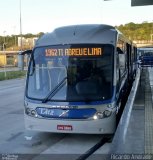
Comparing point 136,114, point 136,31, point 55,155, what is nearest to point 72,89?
point 55,155

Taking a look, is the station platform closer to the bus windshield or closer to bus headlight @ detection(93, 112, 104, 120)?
bus headlight @ detection(93, 112, 104, 120)

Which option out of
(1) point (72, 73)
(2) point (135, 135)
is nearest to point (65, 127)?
(1) point (72, 73)

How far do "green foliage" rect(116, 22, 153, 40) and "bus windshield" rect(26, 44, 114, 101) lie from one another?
3633 inches

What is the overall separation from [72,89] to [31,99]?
994 millimetres

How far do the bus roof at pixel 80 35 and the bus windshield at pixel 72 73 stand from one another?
0.44 feet

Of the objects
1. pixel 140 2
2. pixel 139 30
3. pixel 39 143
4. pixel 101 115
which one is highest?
pixel 140 2

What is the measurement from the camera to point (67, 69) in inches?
367

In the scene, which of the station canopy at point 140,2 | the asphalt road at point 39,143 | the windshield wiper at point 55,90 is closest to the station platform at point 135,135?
the asphalt road at point 39,143

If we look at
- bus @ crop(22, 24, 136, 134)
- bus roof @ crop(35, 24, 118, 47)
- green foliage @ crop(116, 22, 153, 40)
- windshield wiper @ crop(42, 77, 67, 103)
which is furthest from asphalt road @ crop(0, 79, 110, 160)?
green foliage @ crop(116, 22, 153, 40)

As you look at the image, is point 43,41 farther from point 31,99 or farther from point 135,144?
point 135,144

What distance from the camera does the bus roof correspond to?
9594mm

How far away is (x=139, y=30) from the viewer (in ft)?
353

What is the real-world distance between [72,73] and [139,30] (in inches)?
3955

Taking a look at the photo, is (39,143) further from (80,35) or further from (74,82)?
(80,35)
